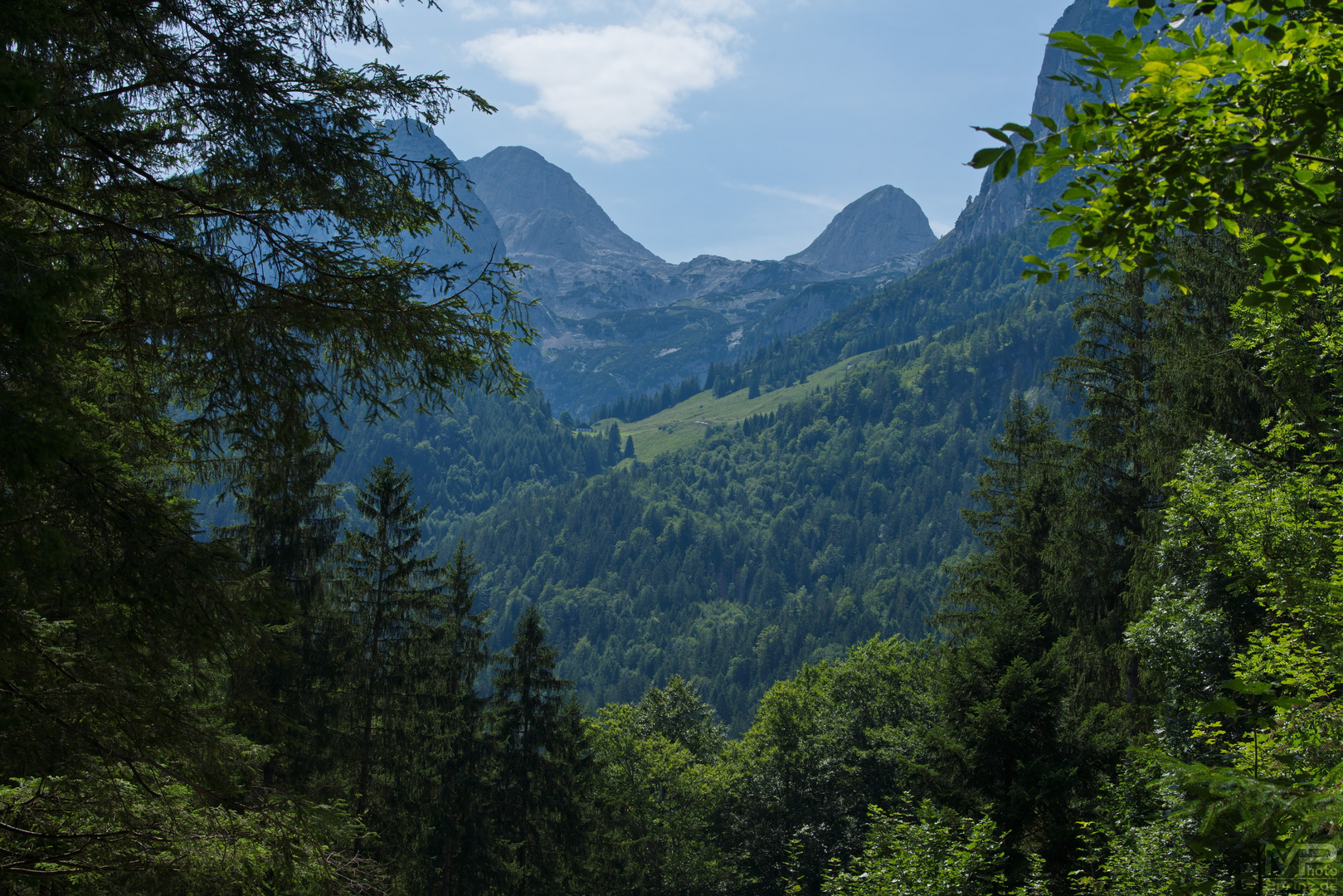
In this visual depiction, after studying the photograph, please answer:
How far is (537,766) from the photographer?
83.9ft

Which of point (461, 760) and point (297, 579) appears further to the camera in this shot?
point (461, 760)

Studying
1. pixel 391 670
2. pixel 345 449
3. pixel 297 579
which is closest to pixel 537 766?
pixel 391 670

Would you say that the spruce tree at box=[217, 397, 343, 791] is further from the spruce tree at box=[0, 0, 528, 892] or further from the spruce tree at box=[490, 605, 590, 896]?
the spruce tree at box=[0, 0, 528, 892]

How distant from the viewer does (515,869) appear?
74.7ft

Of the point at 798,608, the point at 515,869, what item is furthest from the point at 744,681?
the point at 515,869

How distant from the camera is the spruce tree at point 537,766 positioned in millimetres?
24984

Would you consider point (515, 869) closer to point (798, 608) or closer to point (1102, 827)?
point (1102, 827)

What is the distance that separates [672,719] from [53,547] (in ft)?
130

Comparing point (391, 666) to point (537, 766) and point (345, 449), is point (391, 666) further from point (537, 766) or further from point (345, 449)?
point (345, 449)

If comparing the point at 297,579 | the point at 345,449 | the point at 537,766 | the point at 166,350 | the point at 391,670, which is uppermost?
the point at 166,350

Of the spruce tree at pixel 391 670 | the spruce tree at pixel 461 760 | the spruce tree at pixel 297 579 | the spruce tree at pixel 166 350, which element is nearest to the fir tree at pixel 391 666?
the spruce tree at pixel 391 670

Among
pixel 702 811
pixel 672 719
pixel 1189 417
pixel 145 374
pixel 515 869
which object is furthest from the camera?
pixel 672 719

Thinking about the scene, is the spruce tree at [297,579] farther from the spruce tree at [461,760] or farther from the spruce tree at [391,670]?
the spruce tree at [461,760]

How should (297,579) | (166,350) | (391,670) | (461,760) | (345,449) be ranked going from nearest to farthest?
(166,350) → (345,449) → (297,579) → (391,670) → (461,760)
